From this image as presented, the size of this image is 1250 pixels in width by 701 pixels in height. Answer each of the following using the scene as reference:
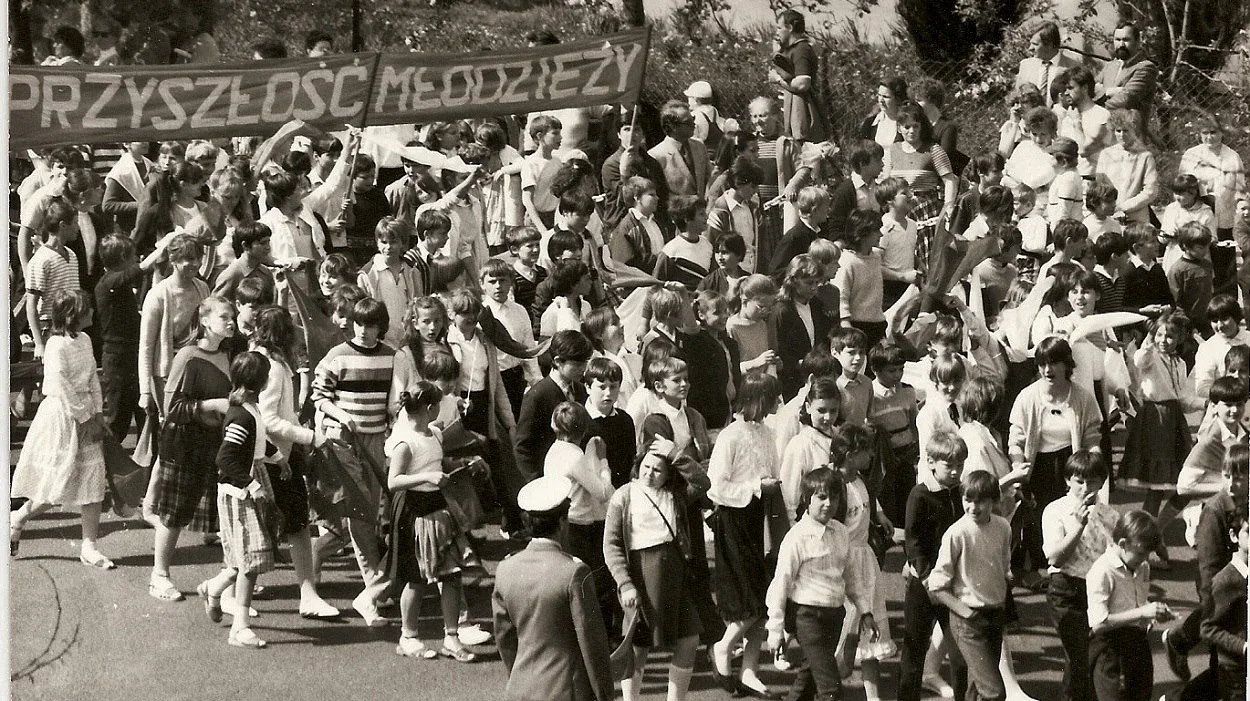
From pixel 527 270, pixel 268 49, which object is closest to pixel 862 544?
pixel 527 270

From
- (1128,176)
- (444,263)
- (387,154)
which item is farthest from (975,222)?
(387,154)

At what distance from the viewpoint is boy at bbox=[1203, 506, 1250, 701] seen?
6.75 metres

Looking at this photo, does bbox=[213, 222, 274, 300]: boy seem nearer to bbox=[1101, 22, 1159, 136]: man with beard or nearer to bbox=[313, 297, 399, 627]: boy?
bbox=[313, 297, 399, 627]: boy

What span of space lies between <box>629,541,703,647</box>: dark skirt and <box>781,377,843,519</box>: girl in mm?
623

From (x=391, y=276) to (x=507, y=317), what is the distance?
0.67 metres

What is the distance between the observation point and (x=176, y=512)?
7.39 metres

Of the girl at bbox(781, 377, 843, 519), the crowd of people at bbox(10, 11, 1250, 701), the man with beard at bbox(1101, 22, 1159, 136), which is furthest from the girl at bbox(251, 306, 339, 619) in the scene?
the man with beard at bbox(1101, 22, 1159, 136)

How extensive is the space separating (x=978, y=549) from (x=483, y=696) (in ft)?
6.41

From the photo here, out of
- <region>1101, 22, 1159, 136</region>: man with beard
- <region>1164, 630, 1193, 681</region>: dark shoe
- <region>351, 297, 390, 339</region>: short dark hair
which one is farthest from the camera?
<region>1101, 22, 1159, 136</region>: man with beard

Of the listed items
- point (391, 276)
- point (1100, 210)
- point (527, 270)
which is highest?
point (1100, 210)

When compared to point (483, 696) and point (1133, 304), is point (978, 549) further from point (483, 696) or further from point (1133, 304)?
point (1133, 304)

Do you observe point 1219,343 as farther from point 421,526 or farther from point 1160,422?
point 421,526

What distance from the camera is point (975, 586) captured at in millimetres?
6793

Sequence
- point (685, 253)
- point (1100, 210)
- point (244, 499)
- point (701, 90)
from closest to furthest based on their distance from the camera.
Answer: point (244, 499), point (685, 253), point (1100, 210), point (701, 90)
